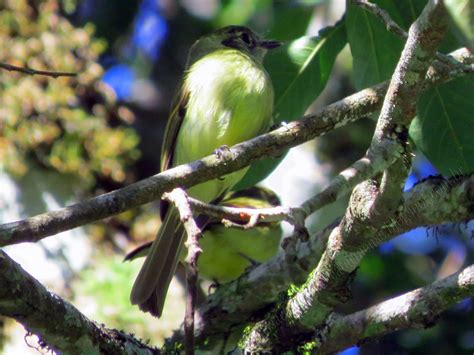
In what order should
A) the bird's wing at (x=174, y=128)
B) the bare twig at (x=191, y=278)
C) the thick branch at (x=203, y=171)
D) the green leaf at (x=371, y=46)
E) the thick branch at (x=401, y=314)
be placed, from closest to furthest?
the bare twig at (x=191, y=278), the thick branch at (x=203, y=171), the thick branch at (x=401, y=314), the green leaf at (x=371, y=46), the bird's wing at (x=174, y=128)

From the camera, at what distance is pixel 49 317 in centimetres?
290

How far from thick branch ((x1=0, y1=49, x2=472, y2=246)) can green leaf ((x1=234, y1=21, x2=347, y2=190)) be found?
75cm

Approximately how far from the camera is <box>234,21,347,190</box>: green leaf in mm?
4191

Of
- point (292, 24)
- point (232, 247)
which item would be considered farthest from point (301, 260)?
point (232, 247)

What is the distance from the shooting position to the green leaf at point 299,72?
13.8 feet

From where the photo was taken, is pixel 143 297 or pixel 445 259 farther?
pixel 445 259

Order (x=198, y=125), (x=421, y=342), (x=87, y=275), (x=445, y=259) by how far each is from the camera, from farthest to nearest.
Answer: (x=445, y=259) → (x=87, y=275) → (x=421, y=342) → (x=198, y=125)

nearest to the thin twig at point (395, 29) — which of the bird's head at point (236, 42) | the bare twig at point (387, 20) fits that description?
the bare twig at point (387, 20)

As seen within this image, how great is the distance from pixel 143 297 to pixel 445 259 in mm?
3536

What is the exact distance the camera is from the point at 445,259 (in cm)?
724

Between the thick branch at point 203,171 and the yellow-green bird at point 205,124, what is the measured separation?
3.67 ft

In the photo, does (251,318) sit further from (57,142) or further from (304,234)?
(57,142)

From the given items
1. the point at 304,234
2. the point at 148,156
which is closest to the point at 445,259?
the point at 148,156

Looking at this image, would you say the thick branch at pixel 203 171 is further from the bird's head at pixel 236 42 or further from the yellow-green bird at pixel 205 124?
the bird's head at pixel 236 42
